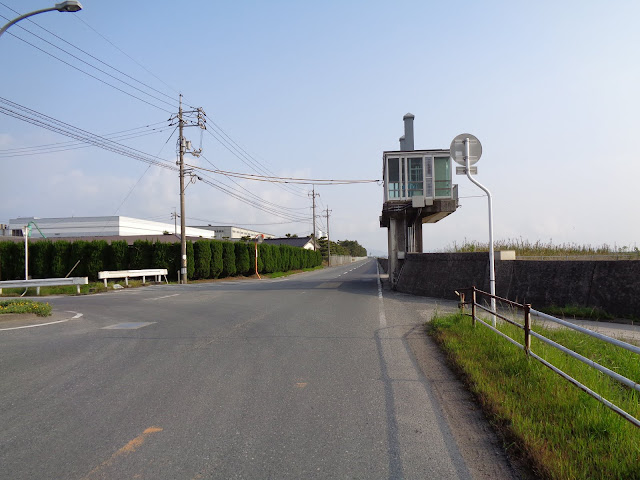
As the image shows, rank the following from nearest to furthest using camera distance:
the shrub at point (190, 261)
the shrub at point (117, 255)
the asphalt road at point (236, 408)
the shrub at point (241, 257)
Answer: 1. the asphalt road at point (236, 408)
2. the shrub at point (117, 255)
3. the shrub at point (190, 261)
4. the shrub at point (241, 257)

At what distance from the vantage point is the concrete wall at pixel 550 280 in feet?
35.4

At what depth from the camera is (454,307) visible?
44.7ft

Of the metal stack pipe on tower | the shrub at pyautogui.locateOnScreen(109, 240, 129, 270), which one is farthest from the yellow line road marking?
the shrub at pyautogui.locateOnScreen(109, 240, 129, 270)

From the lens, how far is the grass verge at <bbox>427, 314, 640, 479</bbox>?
338 centimetres

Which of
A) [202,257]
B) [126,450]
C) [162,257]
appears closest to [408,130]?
[202,257]

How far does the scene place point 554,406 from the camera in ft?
14.7

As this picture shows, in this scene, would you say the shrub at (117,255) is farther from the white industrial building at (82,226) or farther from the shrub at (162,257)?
the white industrial building at (82,226)

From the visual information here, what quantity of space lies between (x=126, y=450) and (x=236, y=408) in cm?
124

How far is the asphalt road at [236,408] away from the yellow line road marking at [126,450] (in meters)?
0.01

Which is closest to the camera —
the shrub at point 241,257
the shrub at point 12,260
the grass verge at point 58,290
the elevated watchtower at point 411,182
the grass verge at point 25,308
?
the grass verge at point 25,308

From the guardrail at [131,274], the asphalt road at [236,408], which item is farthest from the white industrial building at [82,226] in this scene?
the asphalt road at [236,408]

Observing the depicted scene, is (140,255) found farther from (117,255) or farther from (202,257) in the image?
(202,257)

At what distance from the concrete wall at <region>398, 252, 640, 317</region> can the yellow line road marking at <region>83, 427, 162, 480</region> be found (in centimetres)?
Answer: 1074

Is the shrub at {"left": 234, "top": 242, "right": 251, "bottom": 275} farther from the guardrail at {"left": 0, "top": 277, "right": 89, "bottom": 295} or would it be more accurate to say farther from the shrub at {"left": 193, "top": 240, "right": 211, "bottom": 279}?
the guardrail at {"left": 0, "top": 277, "right": 89, "bottom": 295}
